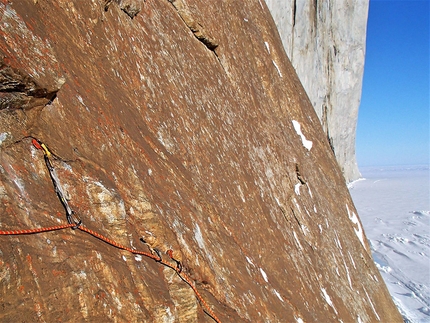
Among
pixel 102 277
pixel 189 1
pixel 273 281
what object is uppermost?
pixel 189 1

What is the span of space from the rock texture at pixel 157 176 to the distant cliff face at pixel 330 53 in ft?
62.5

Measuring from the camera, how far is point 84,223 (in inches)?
129

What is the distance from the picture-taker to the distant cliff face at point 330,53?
2998cm

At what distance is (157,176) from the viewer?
464cm

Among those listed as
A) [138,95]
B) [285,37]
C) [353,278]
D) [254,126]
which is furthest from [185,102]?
[285,37]

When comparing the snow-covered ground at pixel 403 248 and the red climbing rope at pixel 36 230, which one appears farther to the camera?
the snow-covered ground at pixel 403 248

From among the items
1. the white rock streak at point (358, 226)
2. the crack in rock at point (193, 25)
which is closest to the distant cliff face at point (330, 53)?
the white rock streak at point (358, 226)

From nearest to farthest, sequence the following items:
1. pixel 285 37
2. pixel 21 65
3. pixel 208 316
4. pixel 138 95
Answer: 1. pixel 21 65
2. pixel 208 316
3. pixel 138 95
4. pixel 285 37

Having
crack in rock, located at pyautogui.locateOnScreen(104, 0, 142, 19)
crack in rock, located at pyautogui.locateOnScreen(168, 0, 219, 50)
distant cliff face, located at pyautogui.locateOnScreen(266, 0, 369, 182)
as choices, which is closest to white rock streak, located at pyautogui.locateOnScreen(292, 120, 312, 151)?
crack in rock, located at pyautogui.locateOnScreen(168, 0, 219, 50)

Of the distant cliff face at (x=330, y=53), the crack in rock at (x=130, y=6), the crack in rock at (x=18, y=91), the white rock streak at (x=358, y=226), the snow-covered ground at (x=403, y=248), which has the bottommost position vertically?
the snow-covered ground at (x=403, y=248)

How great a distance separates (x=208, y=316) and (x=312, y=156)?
28.7 feet

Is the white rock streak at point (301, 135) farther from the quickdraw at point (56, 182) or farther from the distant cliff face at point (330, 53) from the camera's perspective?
→ the distant cliff face at point (330, 53)

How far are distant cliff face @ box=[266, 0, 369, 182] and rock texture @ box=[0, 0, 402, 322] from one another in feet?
62.5

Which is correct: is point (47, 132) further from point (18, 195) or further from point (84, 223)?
point (84, 223)
